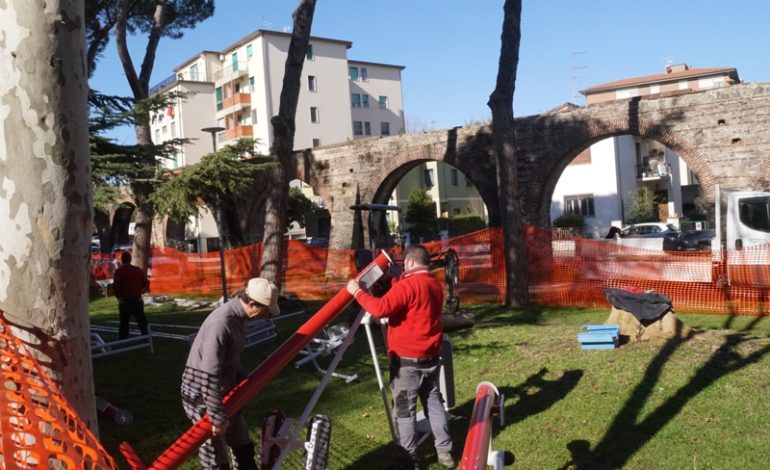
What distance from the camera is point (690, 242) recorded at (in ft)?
70.2

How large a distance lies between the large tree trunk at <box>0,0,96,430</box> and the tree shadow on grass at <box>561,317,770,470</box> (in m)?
3.89

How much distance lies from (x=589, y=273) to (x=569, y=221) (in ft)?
83.4

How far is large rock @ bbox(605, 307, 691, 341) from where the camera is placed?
25.4 feet

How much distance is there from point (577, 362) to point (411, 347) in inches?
128

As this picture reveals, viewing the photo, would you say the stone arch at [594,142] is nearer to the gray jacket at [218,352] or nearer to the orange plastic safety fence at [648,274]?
the orange plastic safety fence at [648,274]

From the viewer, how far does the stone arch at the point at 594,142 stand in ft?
56.5

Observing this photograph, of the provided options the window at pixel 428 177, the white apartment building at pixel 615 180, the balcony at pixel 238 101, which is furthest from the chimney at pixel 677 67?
the balcony at pixel 238 101

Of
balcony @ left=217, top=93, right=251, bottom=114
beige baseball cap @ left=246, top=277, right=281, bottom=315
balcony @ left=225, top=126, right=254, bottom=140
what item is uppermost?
balcony @ left=217, top=93, right=251, bottom=114

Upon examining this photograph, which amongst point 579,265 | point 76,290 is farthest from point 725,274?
point 76,290

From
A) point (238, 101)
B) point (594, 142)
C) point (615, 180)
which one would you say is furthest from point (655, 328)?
point (238, 101)

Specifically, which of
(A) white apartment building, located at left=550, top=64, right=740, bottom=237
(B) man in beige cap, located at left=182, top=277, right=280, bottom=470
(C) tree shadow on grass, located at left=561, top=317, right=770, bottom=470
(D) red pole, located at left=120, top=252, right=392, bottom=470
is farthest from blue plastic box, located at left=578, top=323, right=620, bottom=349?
(A) white apartment building, located at left=550, top=64, right=740, bottom=237

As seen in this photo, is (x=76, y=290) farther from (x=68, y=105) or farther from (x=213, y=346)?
(x=213, y=346)

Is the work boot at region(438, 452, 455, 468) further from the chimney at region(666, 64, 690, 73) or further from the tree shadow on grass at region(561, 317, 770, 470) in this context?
the chimney at region(666, 64, 690, 73)

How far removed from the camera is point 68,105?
2.26m
